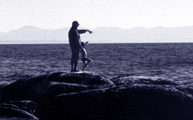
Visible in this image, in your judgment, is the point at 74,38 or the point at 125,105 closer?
the point at 125,105

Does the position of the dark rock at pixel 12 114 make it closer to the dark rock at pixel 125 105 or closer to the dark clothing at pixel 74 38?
the dark rock at pixel 125 105

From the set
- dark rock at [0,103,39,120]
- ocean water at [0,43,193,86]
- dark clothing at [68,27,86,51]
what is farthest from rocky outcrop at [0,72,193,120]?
ocean water at [0,43,193,86]

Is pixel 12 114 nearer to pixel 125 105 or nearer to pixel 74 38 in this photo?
pixel 125 105

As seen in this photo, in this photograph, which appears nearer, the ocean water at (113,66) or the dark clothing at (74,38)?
the dark clothing at (74,38)

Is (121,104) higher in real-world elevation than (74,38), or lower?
lower

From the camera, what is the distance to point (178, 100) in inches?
342

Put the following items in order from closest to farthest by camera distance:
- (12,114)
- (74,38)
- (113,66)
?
(12,114) → (74,38) → (113,66)

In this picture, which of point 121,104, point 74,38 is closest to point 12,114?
point 121,104

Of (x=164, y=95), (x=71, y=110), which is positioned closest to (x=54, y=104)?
(x=71, y=110)

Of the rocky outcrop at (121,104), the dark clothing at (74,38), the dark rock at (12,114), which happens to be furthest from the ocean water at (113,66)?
the dark rock at (12,114)

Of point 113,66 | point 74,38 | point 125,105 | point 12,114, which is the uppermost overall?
point 74,38

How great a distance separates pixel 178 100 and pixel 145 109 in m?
1.10

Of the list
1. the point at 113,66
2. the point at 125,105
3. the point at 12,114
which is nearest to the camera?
the point at 125,105

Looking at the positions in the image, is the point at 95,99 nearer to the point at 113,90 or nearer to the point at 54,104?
the point at 113,90
